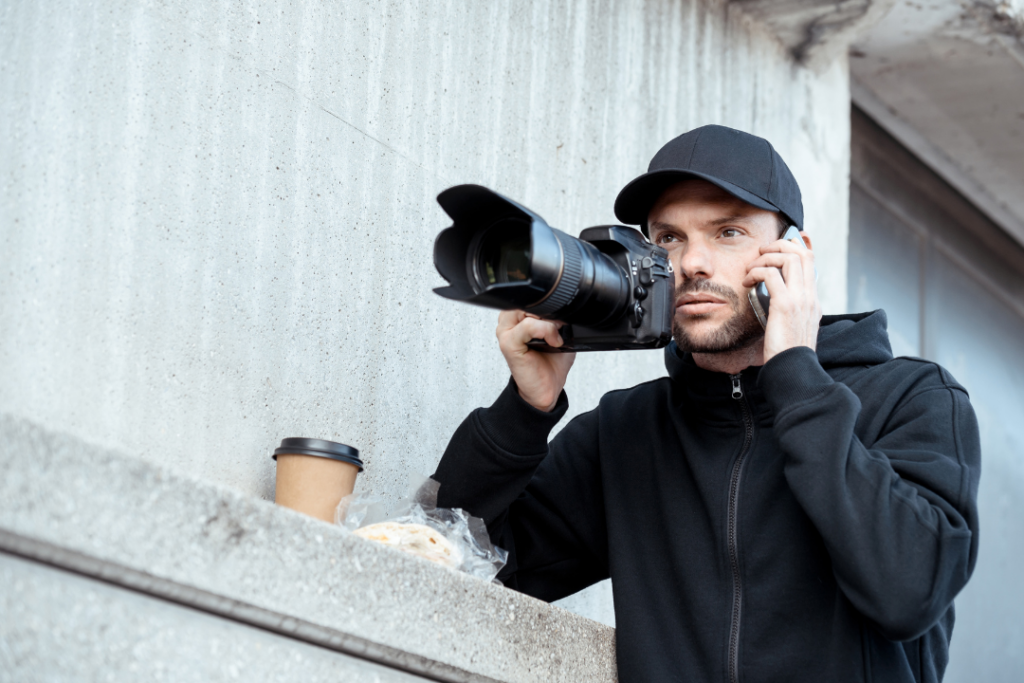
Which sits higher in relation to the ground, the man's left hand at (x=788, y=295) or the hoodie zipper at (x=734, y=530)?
the man's left hand at (x=788, y=295)

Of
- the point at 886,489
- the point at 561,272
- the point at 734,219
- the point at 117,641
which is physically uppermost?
the point at 734,219

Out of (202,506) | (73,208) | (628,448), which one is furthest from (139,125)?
(628,448)

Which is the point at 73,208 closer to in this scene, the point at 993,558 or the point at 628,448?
the point at 628,448

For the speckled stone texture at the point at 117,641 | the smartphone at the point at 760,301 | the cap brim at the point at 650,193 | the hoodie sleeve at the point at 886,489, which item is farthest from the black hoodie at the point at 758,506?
the speckled stone texture at the point at 117,641

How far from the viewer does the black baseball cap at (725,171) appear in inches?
59.2

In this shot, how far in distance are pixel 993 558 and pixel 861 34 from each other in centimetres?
189

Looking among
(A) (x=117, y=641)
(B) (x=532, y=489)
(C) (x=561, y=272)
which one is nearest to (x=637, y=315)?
(C) (x=561, y=272)

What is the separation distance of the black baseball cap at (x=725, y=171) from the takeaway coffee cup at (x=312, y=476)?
0.56 meters

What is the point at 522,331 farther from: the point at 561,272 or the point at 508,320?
the point at 561,272

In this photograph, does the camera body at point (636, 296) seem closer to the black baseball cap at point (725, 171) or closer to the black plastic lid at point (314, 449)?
the black baseball cap at point (725, 171)

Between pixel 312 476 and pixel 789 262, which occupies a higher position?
pixel 789 262

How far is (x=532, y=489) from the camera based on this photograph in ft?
5.23

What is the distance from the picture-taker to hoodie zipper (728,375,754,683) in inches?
51.1

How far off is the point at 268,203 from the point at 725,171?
628mm
